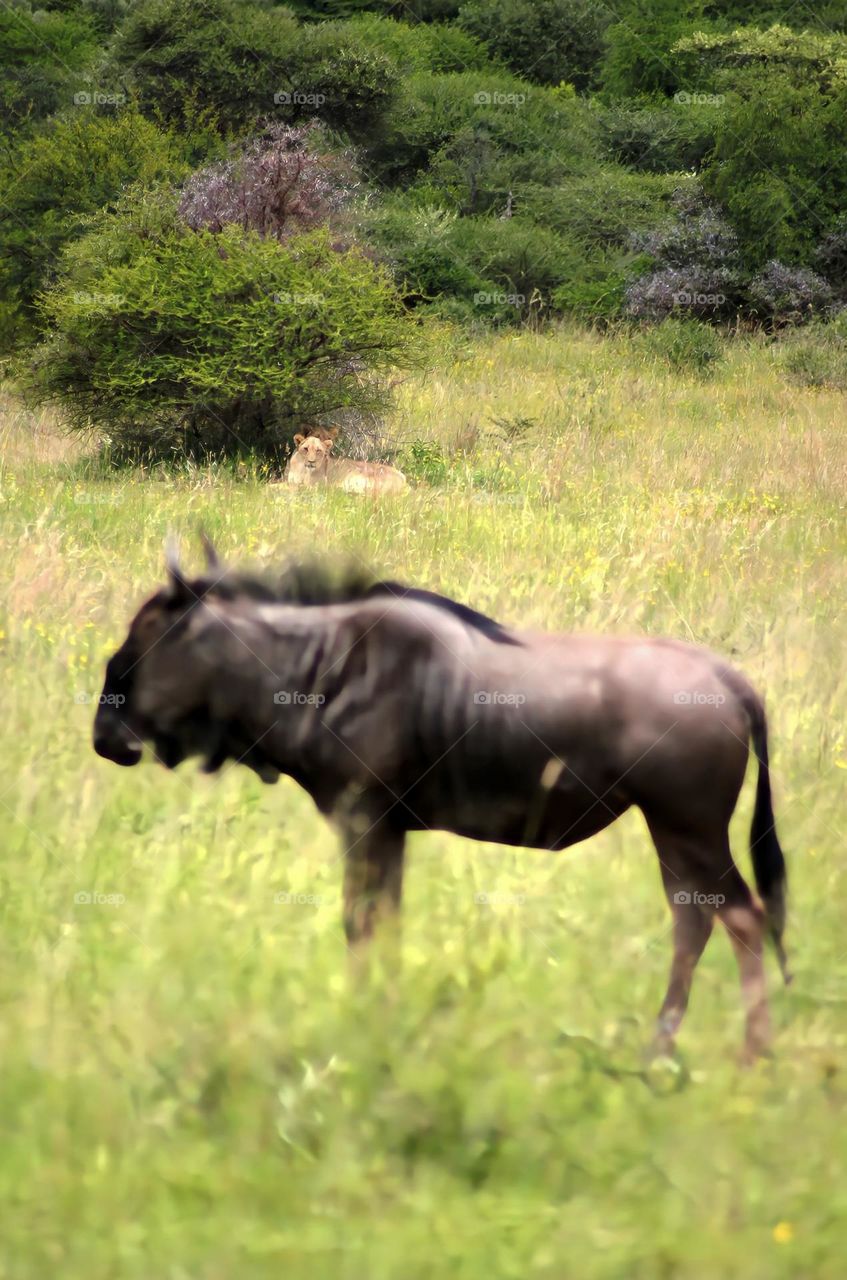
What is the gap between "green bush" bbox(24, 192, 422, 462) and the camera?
1104cm

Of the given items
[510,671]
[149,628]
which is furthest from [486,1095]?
[149,628]

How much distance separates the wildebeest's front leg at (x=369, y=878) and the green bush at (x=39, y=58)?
26.6 meters

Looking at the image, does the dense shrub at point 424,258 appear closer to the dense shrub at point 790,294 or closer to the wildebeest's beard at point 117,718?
the dense shrub at point 790,294

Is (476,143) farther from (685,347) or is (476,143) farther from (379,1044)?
(379,1044)

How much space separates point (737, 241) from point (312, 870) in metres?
18.9

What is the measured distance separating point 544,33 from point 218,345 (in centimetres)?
3649

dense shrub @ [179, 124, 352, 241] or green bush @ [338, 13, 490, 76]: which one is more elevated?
dense shrub @ [179, 124, 352, 241]

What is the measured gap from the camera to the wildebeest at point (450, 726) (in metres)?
3.19

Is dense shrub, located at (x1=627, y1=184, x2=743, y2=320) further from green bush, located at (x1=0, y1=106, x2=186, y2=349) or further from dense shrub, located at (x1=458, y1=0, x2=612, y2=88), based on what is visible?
dense shrub, located at (x1=458, y1=0, x2=612, y2=88)

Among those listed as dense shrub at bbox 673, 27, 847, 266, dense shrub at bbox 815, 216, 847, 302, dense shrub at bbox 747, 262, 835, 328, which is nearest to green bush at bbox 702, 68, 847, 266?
dense shrub at bbox 673, 27, 847, 266

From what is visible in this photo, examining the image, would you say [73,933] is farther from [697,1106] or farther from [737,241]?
[737,241]

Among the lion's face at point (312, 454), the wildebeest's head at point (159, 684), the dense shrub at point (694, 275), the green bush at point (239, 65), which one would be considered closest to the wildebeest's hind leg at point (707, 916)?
A: the wildebeest's head at point (159, 684)

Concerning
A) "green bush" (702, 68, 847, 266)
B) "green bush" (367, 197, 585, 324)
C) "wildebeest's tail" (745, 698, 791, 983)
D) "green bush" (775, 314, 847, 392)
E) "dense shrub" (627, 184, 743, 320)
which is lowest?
"green bush" (367, 197, 585, 324)

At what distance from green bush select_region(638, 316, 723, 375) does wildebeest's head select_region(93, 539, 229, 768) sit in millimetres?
14054
